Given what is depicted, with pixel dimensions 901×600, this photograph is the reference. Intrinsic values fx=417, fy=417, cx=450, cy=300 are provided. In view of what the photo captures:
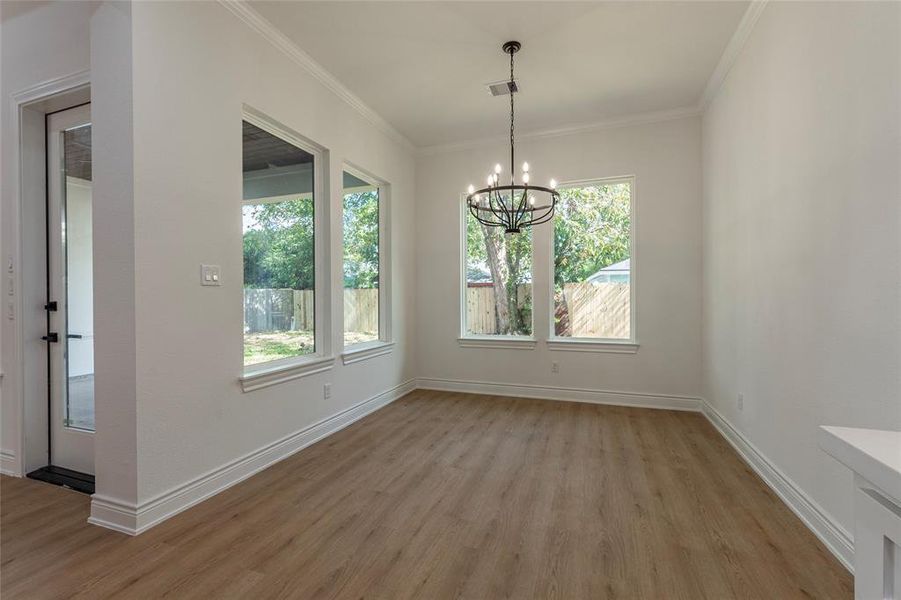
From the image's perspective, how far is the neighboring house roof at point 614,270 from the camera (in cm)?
460

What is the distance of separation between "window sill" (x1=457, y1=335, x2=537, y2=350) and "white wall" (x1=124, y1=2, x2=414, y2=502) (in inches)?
91.1

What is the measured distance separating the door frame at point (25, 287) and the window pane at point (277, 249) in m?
1.06

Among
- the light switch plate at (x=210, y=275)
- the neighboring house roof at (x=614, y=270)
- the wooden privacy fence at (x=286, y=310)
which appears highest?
the neighboring house roof at (x=614, y=270)

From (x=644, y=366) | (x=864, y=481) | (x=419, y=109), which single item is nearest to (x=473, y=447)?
(x=644, y=366)

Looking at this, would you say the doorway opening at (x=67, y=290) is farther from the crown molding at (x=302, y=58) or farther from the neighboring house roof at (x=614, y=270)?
the neighboring house roof at (x=614, y=270)

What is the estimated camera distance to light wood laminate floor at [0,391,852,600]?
1.71 m

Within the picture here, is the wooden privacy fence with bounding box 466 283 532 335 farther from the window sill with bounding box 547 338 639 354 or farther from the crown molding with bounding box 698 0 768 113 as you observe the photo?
the crown molding with bounding box 698 0 768 113

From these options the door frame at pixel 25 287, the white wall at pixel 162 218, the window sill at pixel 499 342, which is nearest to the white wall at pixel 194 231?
the white wall at pixel 162 218

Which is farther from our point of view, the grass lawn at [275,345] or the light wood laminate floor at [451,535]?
the grass lawn at [275,345]

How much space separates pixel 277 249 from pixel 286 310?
19.0 inches

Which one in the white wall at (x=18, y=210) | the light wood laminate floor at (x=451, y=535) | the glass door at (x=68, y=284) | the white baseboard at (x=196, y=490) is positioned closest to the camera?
the light wood laminate floor at (x=451, y=535)

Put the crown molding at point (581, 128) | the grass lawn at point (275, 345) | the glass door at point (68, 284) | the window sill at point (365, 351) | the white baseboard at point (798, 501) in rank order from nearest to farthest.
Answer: the white baseboard at point (798, 501) < the glass door at point (68, 284) < the grass lawn at point (275, 345) < the window sill at point (365, 351) < the crown molding at point (581, 128)

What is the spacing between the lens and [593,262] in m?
4.71

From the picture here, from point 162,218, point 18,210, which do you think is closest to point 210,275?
point 162,218
